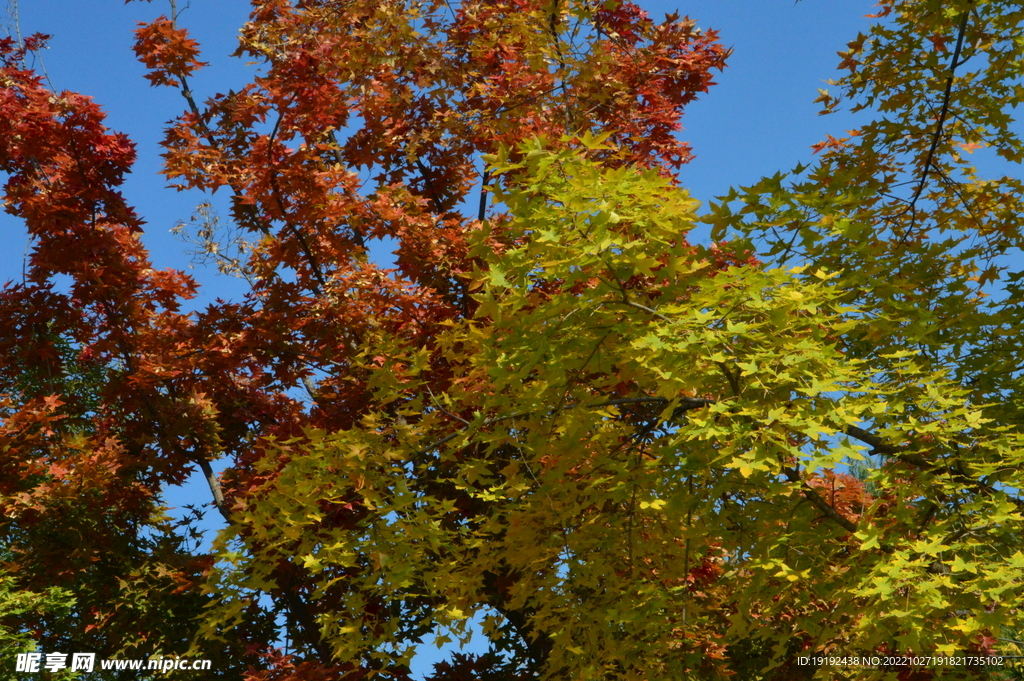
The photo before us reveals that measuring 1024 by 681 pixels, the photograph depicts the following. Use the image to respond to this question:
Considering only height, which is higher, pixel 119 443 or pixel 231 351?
pixel 231 351

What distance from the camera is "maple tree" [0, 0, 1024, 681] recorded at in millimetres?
4410

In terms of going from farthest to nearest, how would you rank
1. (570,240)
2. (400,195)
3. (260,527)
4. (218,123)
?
(218,123) → (400,195) → (260,527) → (570,240)

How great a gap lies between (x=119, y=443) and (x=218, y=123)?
3380 mm

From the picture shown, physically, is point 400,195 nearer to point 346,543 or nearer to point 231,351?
point 231,351

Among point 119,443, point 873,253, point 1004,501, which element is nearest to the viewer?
point 1004,501

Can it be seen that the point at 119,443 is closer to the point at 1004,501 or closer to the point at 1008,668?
the point at 1004,501

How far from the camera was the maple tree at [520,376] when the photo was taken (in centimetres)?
441

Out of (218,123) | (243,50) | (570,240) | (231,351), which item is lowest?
(570,240)

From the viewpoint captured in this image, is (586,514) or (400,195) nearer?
(586,514)

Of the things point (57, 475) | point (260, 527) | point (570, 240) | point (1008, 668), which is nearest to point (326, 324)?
point (260, 527)

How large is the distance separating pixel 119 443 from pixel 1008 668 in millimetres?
8708

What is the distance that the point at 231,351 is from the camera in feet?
26.7

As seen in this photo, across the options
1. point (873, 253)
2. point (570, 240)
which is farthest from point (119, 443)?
point (873, 253)

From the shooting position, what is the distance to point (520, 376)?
4.78 metres
